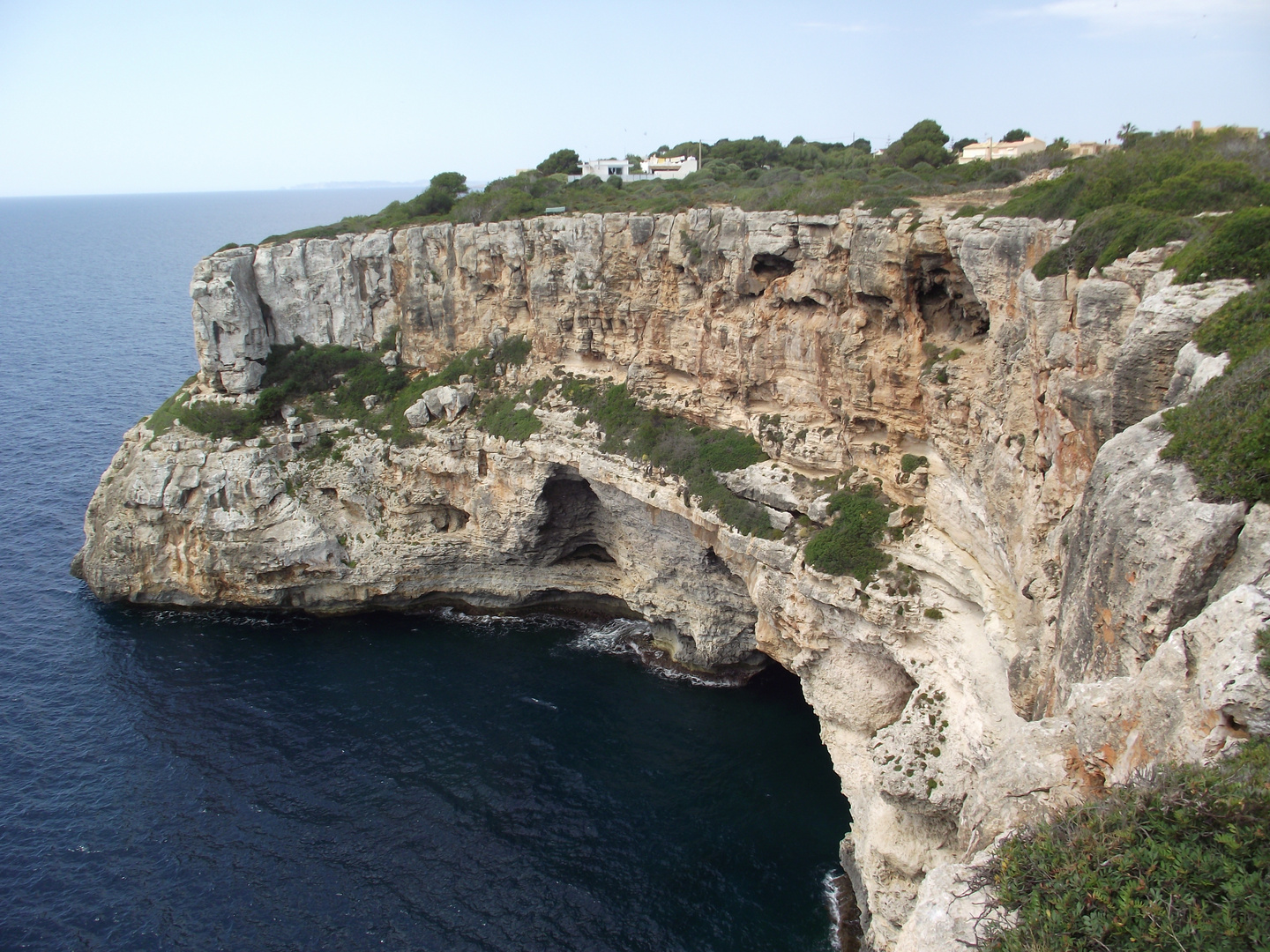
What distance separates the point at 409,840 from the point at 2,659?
24.5m

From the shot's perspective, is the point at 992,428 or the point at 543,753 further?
the point at 543,753

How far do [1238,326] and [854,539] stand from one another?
1488cm

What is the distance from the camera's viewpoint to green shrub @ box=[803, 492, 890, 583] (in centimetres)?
2622

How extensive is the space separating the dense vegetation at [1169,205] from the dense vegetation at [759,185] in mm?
6661

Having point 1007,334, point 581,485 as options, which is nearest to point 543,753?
point 581,485

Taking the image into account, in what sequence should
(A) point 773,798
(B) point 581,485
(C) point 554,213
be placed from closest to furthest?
(A) point 773,798 < (B) point 581,485 < (C) point 554,213

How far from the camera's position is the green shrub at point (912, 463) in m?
26.6

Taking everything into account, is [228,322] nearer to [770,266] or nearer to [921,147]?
[770,266]

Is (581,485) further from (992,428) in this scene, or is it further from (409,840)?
(992,428)

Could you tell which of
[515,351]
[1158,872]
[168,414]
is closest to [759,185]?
[515,351]

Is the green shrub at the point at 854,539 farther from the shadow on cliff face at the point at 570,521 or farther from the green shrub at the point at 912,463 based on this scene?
the shadow on cliff face at the point at 570,521

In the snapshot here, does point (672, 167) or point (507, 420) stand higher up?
point (672, 167)

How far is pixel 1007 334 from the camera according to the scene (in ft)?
68.8

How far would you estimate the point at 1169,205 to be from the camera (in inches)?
734
